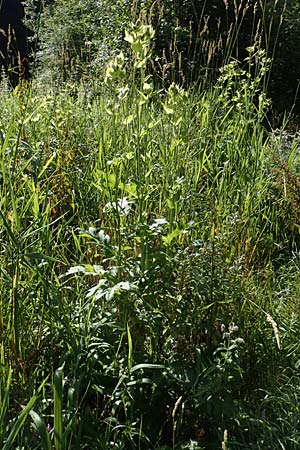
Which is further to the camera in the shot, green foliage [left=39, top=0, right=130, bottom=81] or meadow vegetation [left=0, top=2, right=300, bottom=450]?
green foliage [left=39, top=0, right=130, bottom=81]

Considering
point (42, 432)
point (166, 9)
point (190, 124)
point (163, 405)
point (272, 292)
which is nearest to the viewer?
point (42, 432)

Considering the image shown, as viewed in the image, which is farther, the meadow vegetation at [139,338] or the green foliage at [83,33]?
the green foliage at [83,33]

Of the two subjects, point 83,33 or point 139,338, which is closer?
point 139,338

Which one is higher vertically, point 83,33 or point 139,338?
point 139,338

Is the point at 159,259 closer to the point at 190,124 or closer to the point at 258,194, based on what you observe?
the point at 258,194

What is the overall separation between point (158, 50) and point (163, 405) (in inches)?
203

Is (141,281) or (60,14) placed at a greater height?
(141,281)

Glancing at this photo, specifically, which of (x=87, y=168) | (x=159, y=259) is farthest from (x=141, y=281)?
(x=87, y=168)

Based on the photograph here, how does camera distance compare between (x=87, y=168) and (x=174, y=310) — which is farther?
(x=87, y=168)

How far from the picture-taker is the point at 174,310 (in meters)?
2.25

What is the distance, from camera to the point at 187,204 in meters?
2.97

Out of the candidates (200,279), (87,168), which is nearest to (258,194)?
(87,168)

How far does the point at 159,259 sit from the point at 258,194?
127cm

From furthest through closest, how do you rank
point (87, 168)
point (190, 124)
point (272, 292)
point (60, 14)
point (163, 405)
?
point (60, 14) < point (190, 124) < point (87, 168) < point (272, 292) < point (163, 405)
